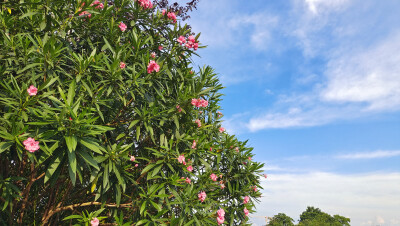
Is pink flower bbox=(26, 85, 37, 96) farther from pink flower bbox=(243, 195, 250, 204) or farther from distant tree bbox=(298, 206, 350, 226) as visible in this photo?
distant tree bbox=(298, 206, 350, 226)

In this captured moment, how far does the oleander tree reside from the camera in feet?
10.1

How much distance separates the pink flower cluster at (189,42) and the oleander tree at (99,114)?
0.04m

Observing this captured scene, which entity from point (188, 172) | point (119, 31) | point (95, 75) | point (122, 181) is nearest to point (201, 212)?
point (188, 172)

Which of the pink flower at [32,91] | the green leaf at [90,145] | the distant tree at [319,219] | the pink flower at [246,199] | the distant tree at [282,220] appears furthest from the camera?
the distant tree at [282,220]

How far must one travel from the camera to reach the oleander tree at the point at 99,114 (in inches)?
121

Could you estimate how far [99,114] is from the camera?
11.6 feet

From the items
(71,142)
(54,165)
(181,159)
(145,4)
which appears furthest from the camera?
(145,4)

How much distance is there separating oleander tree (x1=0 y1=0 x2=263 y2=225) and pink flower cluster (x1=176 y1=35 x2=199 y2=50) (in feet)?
0.14

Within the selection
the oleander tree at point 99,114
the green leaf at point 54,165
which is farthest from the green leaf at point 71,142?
the green leaf at point 54,165

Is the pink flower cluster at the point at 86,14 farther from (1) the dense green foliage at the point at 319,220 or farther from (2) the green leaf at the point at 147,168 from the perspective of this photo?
(1) the dense green foliage at the point at 319,220

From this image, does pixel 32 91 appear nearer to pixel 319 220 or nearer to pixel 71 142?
pixel 71 142

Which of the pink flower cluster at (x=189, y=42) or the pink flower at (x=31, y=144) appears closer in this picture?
the pink flower at (x=31, y=144)

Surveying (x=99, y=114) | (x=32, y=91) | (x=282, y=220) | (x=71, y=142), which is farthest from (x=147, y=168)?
(x=282, y=220)

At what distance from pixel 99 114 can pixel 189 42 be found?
1840 millimetres
